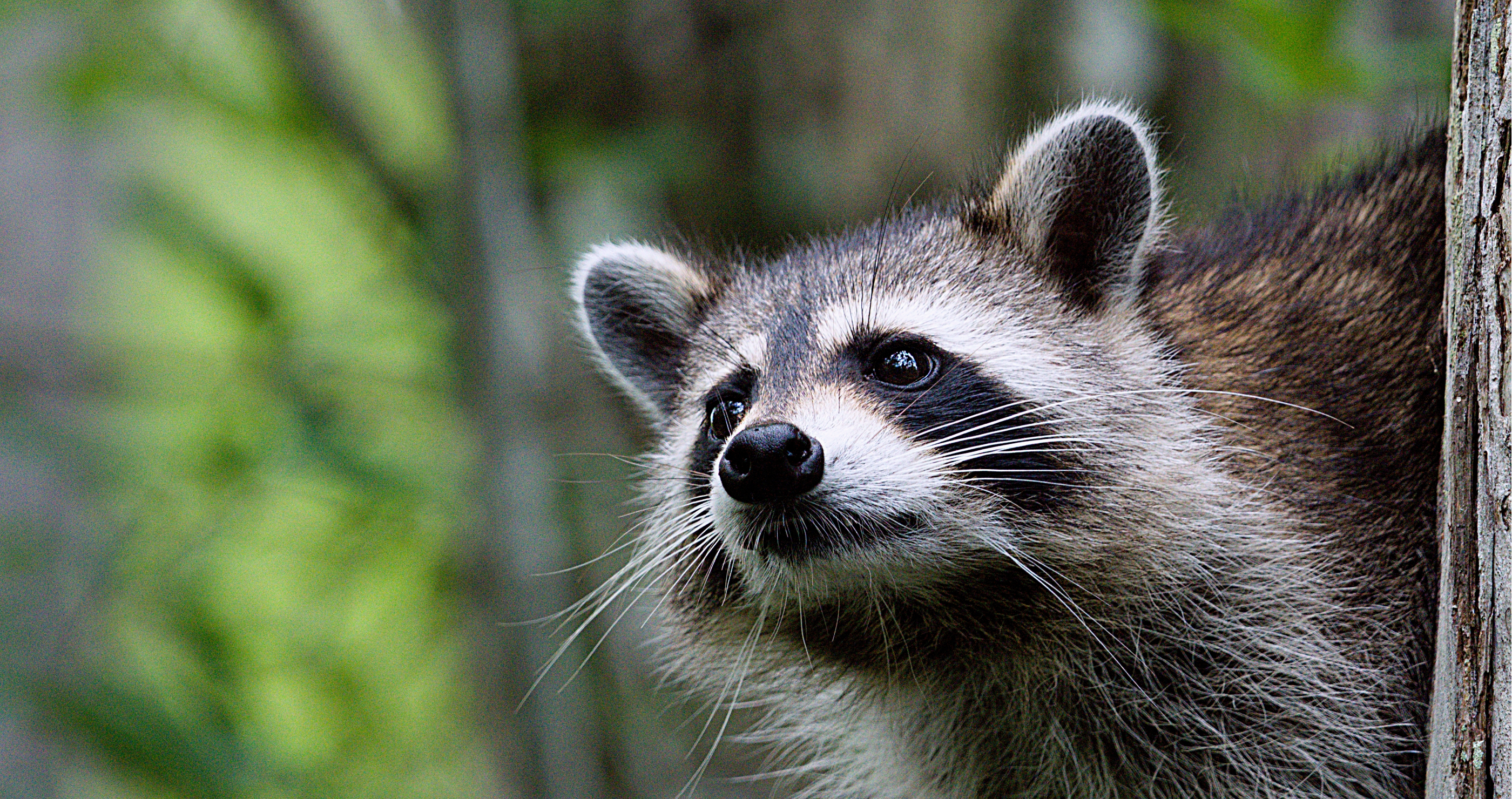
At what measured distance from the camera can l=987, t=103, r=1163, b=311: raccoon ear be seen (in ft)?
13.2

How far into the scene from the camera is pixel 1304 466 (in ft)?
12.8

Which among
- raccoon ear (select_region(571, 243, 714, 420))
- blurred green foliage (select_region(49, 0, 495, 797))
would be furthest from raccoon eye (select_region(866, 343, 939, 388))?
blurred green foliage (select_region(49, 0, 495, 797))

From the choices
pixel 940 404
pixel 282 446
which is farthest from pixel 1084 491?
pixel 282 446

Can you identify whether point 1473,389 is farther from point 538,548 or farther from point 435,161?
point 435,161

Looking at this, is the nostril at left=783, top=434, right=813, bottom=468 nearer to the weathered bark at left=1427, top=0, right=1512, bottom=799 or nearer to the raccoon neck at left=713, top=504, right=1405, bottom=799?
the raccoon neck at left=713, top=504, right=1405, bottom=799

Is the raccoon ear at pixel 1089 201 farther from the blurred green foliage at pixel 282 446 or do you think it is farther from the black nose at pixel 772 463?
the blurred green foliage at pixel 282 446

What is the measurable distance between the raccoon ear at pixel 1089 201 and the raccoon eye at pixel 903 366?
1.96ft

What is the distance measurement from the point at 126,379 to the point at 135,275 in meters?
4.10

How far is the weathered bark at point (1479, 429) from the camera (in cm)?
252

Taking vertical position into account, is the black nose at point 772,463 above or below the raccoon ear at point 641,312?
below

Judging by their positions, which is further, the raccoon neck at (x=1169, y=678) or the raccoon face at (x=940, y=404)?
the raccoon neck at (x=1169, y=678)

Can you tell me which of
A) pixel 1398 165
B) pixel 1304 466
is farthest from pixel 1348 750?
pixel 1398 165

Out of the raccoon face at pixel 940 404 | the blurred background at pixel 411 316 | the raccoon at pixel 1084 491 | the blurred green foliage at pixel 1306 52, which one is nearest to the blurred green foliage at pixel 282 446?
the blurred background at pixel 411 316

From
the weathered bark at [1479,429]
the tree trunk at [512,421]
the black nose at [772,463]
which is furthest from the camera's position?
the tree trunk at [512,421]
